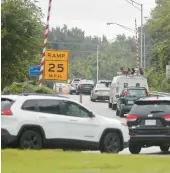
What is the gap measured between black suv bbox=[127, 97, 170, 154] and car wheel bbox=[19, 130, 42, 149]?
3.18 meters

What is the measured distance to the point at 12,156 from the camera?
48.5 ft

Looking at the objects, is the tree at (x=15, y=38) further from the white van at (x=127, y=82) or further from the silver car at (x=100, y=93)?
the silver car at (x=100, y=93)

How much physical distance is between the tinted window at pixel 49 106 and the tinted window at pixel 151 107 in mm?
2712

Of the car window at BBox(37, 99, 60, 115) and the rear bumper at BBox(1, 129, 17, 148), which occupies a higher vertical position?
the car window at BBox(37, 99, 60, 115)

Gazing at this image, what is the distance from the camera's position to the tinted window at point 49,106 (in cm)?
1811

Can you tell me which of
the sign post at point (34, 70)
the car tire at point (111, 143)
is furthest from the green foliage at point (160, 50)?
the car tire at point (111, 143)

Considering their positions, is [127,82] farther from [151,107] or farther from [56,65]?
[151,107]

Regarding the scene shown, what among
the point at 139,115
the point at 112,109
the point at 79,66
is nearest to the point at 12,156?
the point at 139,115

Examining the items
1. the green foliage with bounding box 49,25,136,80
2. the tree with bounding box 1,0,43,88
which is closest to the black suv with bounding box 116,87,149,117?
the tree with bounding box 1,0,43,88

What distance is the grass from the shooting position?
12844 millimetres

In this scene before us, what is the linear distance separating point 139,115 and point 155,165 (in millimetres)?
5651

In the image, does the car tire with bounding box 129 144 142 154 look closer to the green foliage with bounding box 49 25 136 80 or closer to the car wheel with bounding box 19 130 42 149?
the car wheel with bounding box 19 130 42 149

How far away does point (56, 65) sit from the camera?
26672 mm

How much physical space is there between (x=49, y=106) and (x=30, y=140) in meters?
1.11
